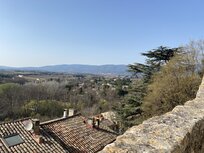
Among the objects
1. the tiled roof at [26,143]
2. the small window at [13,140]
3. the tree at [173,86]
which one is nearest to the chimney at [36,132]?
the tiled roof at [26,143]

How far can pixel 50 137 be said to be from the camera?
16453mm

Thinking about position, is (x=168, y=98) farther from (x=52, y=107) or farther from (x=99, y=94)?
(x=99, y=94)

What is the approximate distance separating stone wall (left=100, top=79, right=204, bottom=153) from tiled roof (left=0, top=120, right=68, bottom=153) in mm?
11259

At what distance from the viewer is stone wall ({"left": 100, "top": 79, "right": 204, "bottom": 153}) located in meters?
3.29

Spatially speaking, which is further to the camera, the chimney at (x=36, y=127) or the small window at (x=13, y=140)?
the chimney at (x=36, y=127)

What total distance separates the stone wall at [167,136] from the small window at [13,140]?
11669 mm

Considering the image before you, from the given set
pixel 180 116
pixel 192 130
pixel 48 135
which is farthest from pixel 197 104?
pixel 48 135

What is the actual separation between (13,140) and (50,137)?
214cm

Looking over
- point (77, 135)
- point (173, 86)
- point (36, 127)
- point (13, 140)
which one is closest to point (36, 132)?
point (36, 127)

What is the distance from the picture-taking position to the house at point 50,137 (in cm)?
1498

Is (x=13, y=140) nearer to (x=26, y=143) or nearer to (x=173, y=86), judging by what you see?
(x=26, y=143)

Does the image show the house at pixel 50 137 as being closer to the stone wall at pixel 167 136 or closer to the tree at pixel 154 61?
the tree at pixel 154 61

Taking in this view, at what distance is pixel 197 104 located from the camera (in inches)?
228

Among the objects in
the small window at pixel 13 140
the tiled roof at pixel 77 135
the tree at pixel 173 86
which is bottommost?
the tiled roof at pixel 77 135
